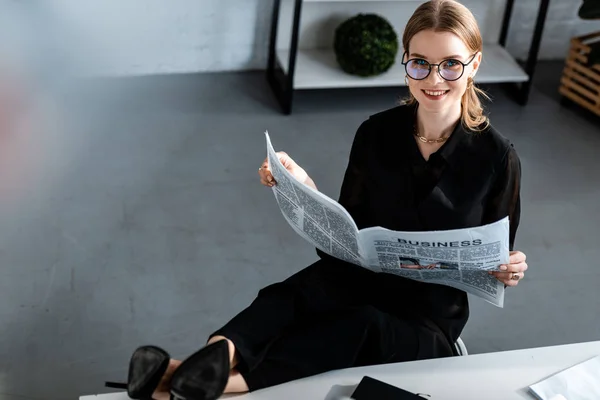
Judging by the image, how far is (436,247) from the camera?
1827mm

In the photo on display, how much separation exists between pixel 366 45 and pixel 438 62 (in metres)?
1.88

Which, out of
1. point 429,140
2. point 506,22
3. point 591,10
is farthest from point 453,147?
point 506,22

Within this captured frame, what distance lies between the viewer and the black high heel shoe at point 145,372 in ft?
5.37

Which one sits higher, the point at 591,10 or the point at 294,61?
the point at 591,10

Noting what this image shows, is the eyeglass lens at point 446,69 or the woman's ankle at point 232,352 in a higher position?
the eyeglass lens at point 446,69

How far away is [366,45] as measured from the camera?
147 inches

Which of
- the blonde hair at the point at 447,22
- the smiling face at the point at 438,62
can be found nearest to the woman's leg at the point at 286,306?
the smiling face at the point at 438,62

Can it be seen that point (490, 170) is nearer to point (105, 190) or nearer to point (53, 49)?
point (105, 190)

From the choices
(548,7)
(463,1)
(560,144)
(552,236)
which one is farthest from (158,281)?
(548,7)

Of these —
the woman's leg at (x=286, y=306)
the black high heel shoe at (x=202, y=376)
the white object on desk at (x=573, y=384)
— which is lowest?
the woman's leg at (x=286, y=306)

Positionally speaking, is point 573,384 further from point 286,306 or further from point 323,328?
point 286,306

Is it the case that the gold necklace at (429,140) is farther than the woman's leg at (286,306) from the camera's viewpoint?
Yes

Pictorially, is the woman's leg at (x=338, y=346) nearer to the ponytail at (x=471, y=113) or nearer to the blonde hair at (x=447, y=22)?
the ponytail at (x=471, y=113)

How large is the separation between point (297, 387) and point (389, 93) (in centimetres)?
256
